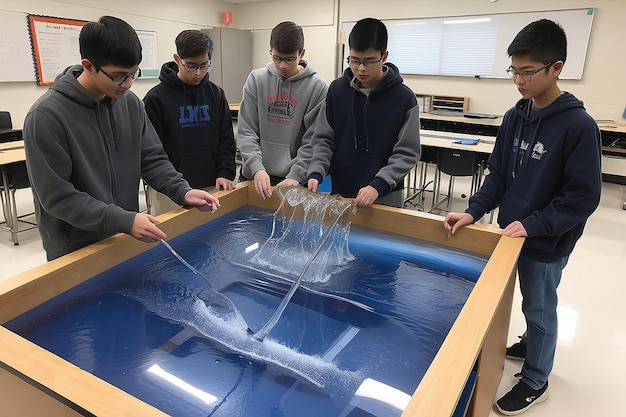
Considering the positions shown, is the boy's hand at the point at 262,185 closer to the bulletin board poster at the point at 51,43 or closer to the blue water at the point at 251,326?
the blue water at the point at 251,326

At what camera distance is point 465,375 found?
83 centimetres

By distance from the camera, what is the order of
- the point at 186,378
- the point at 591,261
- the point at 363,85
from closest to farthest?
1. the point at 186,378
2. the point at 363,85
3. the point at 591,261

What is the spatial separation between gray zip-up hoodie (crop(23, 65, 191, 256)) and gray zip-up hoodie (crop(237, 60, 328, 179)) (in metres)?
0.69

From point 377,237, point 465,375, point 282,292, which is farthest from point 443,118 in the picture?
point 465,375

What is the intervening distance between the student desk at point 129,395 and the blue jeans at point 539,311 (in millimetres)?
170

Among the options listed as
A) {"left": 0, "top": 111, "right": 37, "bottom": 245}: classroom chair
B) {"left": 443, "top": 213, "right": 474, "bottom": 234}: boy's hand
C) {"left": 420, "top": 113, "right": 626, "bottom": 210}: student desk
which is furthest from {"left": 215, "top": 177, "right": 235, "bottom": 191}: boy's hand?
{"left": 420, "top": 113, "right": 626, "bottom": 210}: student desk

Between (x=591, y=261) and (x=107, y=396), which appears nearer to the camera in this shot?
(x=107, y=396)

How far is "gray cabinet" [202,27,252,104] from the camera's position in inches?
287

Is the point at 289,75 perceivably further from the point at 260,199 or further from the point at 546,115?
the point at 546,115

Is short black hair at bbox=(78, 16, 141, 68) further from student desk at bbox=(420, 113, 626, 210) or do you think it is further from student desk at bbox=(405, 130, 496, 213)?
student desk at bbox=(420, 113, 626, 210)

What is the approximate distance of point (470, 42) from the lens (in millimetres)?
6098

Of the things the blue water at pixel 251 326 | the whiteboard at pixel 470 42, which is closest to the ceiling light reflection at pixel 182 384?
the blue water at pixel 251 326

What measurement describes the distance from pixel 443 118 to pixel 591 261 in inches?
121

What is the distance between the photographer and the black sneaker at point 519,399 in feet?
5.79
